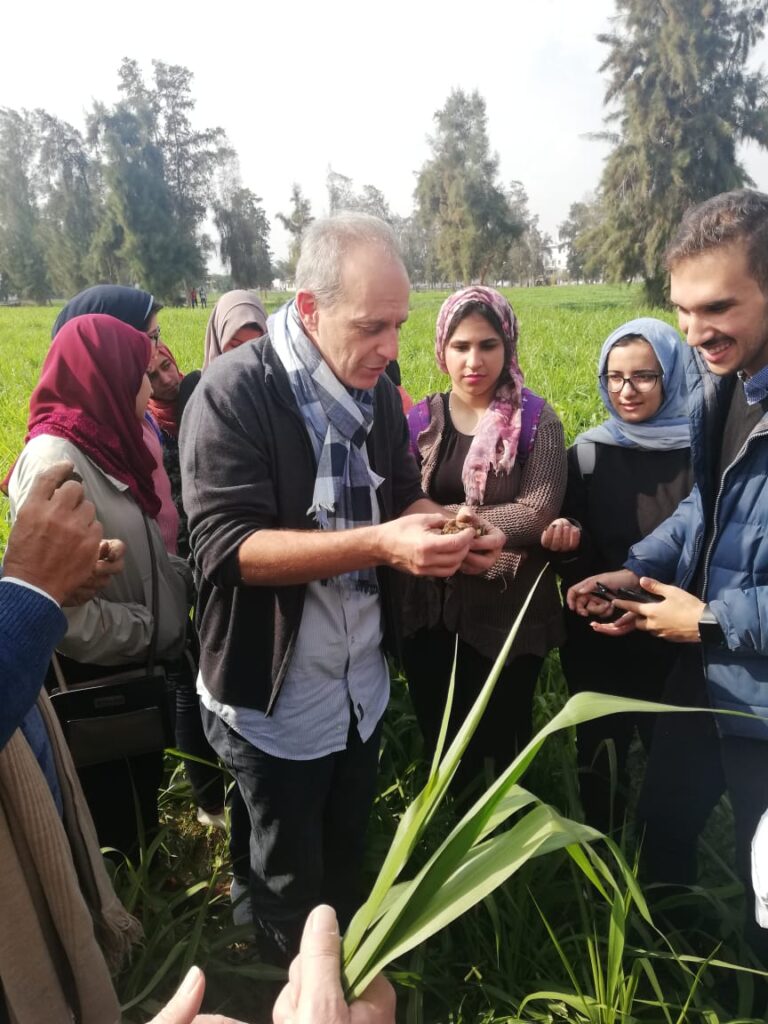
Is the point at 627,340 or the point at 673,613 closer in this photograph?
the point at 673,613

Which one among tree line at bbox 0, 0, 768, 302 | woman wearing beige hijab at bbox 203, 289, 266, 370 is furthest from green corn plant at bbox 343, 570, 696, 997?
tree line at bbox 0, 0, 768, 302

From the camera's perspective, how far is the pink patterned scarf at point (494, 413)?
7.06ft

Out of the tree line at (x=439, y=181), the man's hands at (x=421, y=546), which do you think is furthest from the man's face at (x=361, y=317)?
the tree line at (x=439, y=181)

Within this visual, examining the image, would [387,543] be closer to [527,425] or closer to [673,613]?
[673,613]

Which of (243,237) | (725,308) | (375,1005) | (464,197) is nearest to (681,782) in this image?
(725,308)

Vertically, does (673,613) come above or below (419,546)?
below

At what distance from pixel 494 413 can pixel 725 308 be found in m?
0.86

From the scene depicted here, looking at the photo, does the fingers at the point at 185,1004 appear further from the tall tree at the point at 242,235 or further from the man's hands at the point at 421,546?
Answer: the tall tree at the point at 242,235

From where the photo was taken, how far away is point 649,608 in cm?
168

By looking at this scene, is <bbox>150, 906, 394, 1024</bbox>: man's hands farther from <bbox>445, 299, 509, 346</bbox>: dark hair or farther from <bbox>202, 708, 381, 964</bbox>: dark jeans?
<bbox>445, 299, 509, 346</bbox>: dark hair

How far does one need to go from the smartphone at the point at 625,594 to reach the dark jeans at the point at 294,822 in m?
0.78

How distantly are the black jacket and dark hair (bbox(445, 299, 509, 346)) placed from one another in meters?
0.92

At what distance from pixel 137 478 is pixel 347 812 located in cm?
112

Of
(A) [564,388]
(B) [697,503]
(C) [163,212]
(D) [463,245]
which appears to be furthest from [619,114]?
(B) [697,503]
